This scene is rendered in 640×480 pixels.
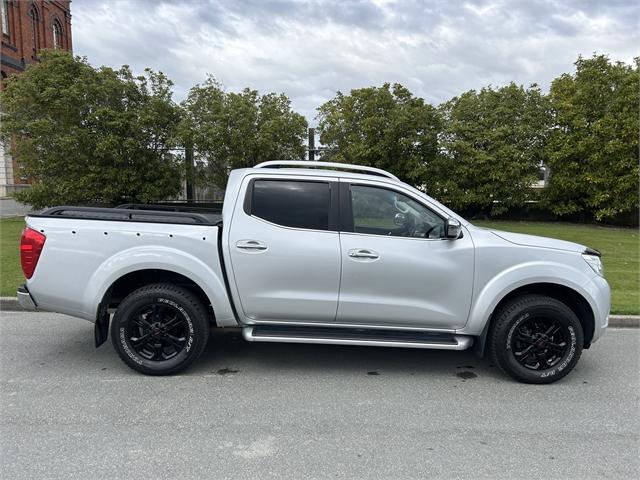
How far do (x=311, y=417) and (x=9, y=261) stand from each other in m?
7.47

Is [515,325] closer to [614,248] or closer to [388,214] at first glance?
[388,214]

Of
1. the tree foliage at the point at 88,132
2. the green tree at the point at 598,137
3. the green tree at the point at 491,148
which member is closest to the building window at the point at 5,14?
the tree foliage at the point at 88,132

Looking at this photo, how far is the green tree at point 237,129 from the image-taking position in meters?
13.1

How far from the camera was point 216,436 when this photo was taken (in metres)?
3.05

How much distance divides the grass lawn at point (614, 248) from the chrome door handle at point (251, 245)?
4882mm

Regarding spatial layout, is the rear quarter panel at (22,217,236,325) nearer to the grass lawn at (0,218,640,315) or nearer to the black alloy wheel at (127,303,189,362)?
the black alloy wheel at (127,303,189,362)

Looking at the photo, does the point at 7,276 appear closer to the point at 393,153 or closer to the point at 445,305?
the point at 445,305

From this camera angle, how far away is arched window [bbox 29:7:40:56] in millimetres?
32406

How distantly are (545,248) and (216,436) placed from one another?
3112 millimetres

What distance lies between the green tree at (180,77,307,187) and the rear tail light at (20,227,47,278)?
9.53 meters

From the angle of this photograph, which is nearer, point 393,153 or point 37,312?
point 37,312

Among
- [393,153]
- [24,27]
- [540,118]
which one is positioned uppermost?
[24,27]

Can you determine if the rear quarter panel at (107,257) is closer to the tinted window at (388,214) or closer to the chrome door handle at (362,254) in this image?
the chrome door handle at (362,254)

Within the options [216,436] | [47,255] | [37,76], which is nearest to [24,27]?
[37,76]
